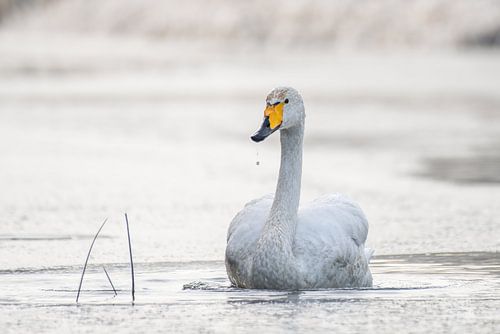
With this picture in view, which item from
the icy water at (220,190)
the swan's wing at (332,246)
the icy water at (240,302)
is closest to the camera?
the icy water at (240,302)

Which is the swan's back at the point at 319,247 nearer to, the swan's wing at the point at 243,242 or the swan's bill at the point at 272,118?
the swan's wing at the point at 243,242

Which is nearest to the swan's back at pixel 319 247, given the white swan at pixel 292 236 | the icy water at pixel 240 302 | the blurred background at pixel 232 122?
the white swan at pixel 292 236

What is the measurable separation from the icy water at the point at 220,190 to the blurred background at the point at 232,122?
0.15 ft

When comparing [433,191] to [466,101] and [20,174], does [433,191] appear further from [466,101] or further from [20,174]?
[466,101]

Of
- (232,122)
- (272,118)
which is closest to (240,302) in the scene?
(272,118)

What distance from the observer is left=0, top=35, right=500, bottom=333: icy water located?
8.14 metres

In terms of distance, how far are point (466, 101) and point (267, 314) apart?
16.4m

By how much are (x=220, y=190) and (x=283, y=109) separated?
15.7 ft

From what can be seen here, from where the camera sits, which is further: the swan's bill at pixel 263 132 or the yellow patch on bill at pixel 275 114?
the yellow patch on bill at pixel 275 114

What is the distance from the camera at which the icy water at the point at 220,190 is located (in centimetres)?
814

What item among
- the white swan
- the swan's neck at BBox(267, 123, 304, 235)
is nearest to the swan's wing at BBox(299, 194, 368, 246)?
the white swan

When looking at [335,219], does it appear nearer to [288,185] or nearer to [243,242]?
[288,185]

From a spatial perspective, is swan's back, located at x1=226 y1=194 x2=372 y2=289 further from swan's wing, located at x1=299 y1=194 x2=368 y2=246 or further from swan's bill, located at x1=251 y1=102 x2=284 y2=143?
swan's bill, located at x1=251 y1=102 x2=284 y2=143

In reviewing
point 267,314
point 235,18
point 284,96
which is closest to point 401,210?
point 284,96
